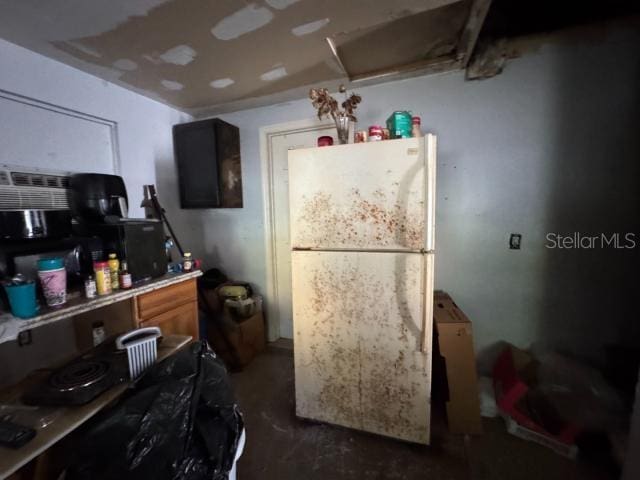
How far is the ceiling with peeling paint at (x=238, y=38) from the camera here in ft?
3.98

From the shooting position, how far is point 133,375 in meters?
0.94

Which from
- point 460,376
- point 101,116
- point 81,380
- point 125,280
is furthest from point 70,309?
point 460,376

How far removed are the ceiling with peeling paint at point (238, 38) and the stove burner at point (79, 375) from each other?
1.55m

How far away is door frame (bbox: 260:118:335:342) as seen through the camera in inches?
87.5

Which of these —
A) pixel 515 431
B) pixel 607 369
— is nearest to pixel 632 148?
pixel 607 369

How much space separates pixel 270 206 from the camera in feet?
7.84

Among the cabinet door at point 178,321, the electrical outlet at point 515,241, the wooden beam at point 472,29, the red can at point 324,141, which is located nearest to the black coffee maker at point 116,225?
the cabinet door at point 178,321

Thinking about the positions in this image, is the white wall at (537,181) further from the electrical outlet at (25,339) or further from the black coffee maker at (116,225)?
the electrical outlet at (25,339)

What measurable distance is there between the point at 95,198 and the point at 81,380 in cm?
111

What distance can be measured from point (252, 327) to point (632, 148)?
2838mm

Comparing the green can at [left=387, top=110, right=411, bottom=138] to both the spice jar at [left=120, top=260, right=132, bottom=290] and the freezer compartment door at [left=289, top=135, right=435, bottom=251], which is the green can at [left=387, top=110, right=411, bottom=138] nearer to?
the freezer compartment door at [left=289, top=135, right=435, bottom=251]

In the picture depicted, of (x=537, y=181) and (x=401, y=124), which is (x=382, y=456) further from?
(x=537, y=181)

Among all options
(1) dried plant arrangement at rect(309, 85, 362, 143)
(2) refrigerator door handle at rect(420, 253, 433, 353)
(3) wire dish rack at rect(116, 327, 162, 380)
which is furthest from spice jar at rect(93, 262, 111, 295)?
(2) refrigerator door handle at rect(420, 253, 433, 353)

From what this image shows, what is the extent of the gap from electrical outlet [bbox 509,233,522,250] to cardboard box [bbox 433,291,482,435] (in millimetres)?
700
